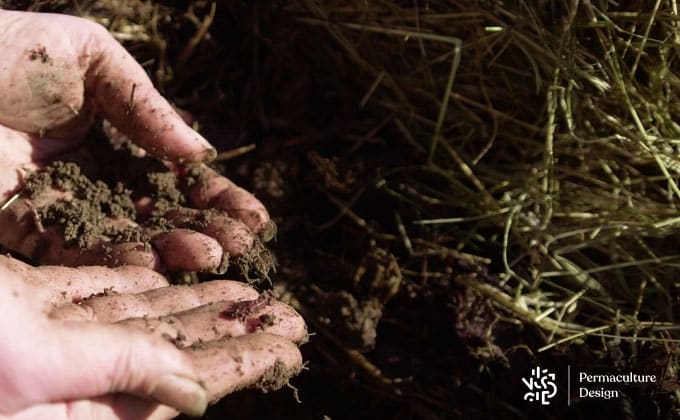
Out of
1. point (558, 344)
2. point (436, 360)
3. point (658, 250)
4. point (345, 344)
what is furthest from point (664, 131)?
point (345, 344)

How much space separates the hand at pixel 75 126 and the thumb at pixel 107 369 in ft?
1.40

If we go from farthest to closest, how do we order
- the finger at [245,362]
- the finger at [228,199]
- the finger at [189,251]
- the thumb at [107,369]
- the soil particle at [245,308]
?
the finger at [228,199]
the finger at [189,251]
the soil particle at [245,308]
the finger at [245,362]
the thumb at [107,369]

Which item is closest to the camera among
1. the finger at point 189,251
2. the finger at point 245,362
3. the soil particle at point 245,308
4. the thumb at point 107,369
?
the thumb at point 107,369

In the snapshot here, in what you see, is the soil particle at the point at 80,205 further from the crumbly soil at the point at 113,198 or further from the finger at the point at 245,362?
the finger at the point at 245,362

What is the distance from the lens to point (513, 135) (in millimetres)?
2178

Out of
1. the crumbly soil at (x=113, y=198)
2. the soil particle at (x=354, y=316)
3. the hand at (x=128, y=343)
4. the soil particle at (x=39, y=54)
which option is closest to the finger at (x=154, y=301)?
the hand at (x=128, y=343)

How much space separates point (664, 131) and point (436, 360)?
3.09ft

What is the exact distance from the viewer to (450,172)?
6.98 feet

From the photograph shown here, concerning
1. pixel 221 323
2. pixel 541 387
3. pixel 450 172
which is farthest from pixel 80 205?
pixel 541 387

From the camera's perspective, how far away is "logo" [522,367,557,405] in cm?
182

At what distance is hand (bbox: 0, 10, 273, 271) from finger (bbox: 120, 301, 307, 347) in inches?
8.8

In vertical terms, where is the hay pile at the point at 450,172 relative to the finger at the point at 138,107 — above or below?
below

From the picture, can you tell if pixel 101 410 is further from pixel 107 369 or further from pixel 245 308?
pixel 245 308

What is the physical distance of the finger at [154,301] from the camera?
1380mm
